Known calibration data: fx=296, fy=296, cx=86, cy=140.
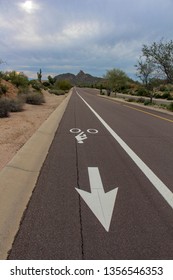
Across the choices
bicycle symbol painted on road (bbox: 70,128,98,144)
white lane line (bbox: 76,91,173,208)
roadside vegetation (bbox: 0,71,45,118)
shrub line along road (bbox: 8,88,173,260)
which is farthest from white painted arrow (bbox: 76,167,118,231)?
roadside vegetation (bbox: 0,71,45,118)

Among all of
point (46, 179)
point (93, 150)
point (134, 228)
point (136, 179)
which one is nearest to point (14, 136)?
point (93, 150)

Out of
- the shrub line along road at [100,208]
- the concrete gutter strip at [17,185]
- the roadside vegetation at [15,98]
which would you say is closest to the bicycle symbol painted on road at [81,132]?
the concrete gutter strip at [17,185]

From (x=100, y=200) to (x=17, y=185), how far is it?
5.57ft

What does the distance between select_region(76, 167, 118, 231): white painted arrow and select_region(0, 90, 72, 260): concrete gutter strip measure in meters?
1.06

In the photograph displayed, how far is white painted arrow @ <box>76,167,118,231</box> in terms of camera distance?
4.41 meters

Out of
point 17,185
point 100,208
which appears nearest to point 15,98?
point 17,185

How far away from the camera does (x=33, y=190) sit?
5.48m

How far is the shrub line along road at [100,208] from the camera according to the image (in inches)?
140

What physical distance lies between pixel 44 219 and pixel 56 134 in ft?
24.9

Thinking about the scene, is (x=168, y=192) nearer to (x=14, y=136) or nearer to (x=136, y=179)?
(x=136, y=179)

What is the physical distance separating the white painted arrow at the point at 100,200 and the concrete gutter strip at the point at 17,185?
1057mm

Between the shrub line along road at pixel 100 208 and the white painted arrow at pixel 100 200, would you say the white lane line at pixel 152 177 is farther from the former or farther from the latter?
the white painted arrow at pixel 100 200

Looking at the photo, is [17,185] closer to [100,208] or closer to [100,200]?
[100,200]

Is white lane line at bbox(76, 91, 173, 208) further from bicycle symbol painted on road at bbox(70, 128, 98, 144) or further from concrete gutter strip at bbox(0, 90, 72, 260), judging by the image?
concrete gutter strip at bbox(0, 90, 72, 260)
